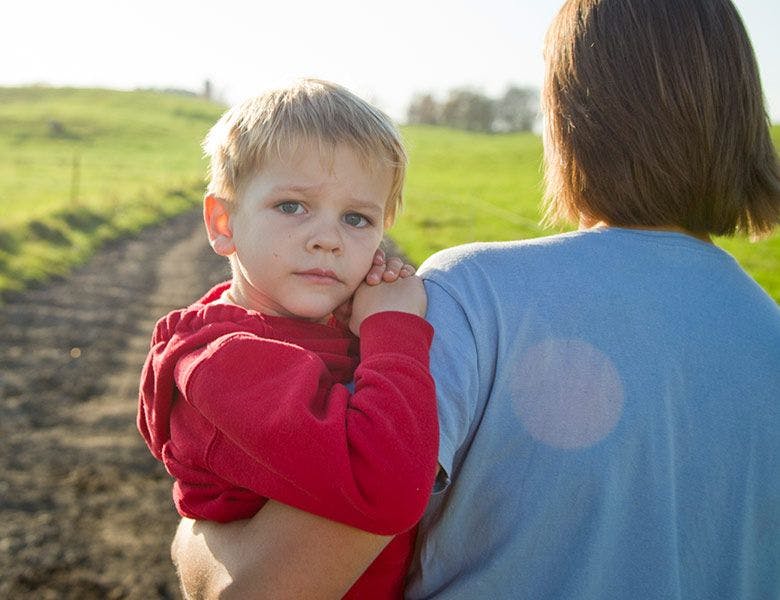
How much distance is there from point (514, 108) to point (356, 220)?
296 feet

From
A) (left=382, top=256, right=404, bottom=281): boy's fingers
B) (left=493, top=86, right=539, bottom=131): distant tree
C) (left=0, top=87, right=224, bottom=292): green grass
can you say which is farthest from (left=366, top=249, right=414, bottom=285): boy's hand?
(left=493, top=86, right=539, bottom=131): distant tree

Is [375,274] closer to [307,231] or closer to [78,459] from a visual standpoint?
[307,231]

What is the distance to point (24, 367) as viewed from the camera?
26.9 feet

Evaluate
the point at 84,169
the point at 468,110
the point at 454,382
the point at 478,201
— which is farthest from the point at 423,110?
the point at 454,382

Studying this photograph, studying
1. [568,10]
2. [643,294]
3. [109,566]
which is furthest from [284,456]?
[109,566]

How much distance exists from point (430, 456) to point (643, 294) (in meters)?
0.53

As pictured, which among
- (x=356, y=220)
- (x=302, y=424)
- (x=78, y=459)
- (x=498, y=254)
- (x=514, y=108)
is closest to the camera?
(x=302, y=424)

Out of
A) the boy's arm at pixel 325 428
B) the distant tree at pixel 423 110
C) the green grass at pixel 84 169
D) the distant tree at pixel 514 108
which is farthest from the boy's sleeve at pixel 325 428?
the distant tree at pixel 423 110

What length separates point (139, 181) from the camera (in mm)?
32281

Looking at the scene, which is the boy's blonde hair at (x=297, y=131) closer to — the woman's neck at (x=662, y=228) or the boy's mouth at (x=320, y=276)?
the boy's mouth at (x=320, y=276)

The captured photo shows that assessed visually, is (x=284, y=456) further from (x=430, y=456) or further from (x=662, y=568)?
(x=662, y=568)

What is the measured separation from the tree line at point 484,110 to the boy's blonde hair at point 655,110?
85.6 meters

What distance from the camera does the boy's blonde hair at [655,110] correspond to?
176cm

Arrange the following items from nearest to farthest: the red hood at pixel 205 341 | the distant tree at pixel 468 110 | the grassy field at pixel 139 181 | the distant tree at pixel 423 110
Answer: the red hood at pixel 205 341 < the grassy field at pixel 139 181 < the distant tree at pixel 468 110 < the distant tree at pixel 423 110
